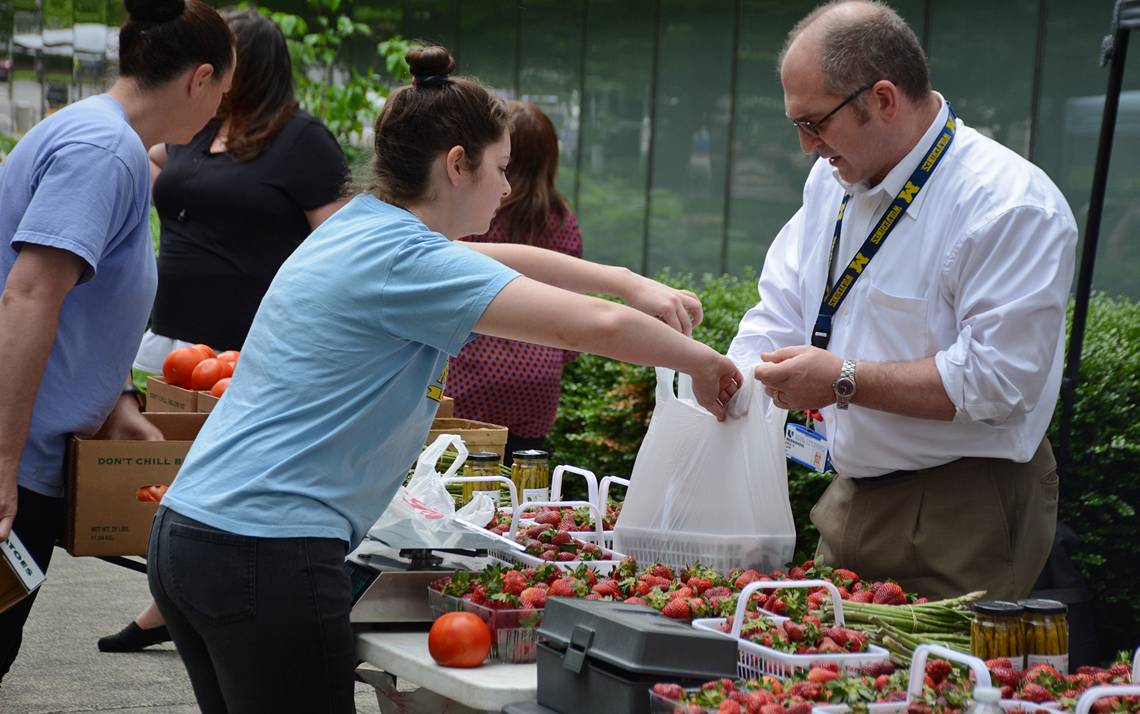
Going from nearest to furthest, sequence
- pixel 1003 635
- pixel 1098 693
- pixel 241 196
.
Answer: pixel 1098 693 → pixel 1003 635 → pixel 241 196

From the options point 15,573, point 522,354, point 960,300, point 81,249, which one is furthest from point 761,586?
point 522,354

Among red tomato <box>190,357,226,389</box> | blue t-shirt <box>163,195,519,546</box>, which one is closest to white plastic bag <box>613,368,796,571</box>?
blue t-shirt <box>163,195,519,546</box>

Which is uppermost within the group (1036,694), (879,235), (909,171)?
(909,171)

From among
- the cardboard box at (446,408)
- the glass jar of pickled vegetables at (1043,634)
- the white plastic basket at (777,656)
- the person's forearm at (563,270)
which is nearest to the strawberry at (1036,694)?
the glass jar of pickled vegetables at (1043,634)

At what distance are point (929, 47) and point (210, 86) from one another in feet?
25.7

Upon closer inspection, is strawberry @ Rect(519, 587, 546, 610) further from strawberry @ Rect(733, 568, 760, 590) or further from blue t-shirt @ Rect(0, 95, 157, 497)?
blue t-shirt @ Rect(0, 95, 157, 497)

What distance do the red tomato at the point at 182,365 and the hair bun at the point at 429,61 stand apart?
2.18 m

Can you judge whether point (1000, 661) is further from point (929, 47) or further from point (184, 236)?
point (929, 47)

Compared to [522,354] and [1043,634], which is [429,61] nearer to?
[1043,634]

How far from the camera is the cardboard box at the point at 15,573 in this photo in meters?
3.07

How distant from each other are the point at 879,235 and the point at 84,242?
69.1 inches

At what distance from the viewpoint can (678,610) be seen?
231 cm

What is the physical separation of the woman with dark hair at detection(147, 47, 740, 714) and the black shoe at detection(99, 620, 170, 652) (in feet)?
9.47

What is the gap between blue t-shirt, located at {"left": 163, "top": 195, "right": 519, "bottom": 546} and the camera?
230cm
